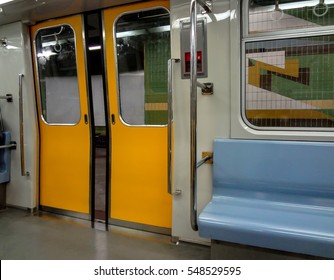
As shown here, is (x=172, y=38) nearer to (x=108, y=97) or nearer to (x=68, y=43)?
(x=108, y=97)

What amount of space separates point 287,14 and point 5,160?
339 cm

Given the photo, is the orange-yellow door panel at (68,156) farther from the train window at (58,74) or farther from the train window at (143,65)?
the train window at (143,65)

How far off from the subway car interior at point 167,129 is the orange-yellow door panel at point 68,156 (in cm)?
2

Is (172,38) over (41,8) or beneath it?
beneath

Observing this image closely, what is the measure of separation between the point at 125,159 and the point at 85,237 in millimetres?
840

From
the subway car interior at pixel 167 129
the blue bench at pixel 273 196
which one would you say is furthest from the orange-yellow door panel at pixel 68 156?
the blue bench at pixel 273 196

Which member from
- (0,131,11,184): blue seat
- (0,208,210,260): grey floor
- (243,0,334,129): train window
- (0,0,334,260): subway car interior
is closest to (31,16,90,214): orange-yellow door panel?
(0,0,334,260): subway car interior

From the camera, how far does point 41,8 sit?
9.19ft

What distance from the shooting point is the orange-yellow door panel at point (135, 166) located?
2697 mm

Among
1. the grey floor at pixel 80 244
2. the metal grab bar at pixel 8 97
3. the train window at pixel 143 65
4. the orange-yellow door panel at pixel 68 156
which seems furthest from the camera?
the metal grab bar at pixel 8 97

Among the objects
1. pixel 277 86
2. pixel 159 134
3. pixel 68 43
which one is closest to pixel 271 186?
pixel 277 86

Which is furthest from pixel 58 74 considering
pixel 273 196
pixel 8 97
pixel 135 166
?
pixel 273 196

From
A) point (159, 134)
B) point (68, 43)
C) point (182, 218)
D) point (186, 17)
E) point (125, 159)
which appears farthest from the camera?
point (68, 43)

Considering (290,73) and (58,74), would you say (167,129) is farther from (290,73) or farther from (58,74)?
(58,74)
